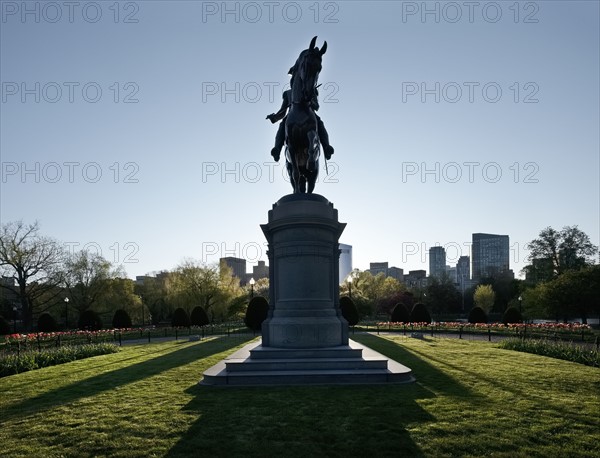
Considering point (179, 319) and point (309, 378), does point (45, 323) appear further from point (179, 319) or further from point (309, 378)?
point (309, 378)

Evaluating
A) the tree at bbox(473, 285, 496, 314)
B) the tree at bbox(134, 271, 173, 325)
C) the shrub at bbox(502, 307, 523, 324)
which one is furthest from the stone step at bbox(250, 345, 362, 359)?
the tree at bbox(473, 285, 496, 314)

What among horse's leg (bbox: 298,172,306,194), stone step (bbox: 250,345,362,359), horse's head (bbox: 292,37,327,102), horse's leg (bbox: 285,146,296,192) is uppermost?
horse's head (bbox: 292,37,327,102)

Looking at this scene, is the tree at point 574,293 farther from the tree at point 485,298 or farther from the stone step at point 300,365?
the stone step at point 300,365

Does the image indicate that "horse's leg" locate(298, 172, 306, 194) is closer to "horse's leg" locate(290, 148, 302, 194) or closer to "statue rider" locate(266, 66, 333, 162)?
→ "horse's leg" locate(290, 148, 302, 194)

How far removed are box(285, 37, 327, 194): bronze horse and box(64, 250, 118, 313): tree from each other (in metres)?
51.8

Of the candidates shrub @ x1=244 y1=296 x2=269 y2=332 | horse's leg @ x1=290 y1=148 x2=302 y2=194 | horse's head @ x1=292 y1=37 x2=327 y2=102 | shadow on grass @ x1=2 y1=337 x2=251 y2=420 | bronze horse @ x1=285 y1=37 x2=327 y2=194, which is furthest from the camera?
shrub @ x1=244 y1=296 x2=269 y2=332

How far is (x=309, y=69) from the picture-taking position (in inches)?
617

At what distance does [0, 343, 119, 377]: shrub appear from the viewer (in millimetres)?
18188

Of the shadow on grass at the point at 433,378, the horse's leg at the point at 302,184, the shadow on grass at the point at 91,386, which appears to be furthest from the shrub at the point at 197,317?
the horse's leg at the point at 302,184

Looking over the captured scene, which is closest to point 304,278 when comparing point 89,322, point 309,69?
point 309,69

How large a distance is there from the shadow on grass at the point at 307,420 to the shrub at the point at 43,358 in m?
10.4

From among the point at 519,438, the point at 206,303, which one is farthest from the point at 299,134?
the point at 206,303

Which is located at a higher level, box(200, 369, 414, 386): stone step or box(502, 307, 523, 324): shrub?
→ box(200, 369, 414, 386): stone step

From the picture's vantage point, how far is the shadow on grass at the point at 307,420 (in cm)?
706
